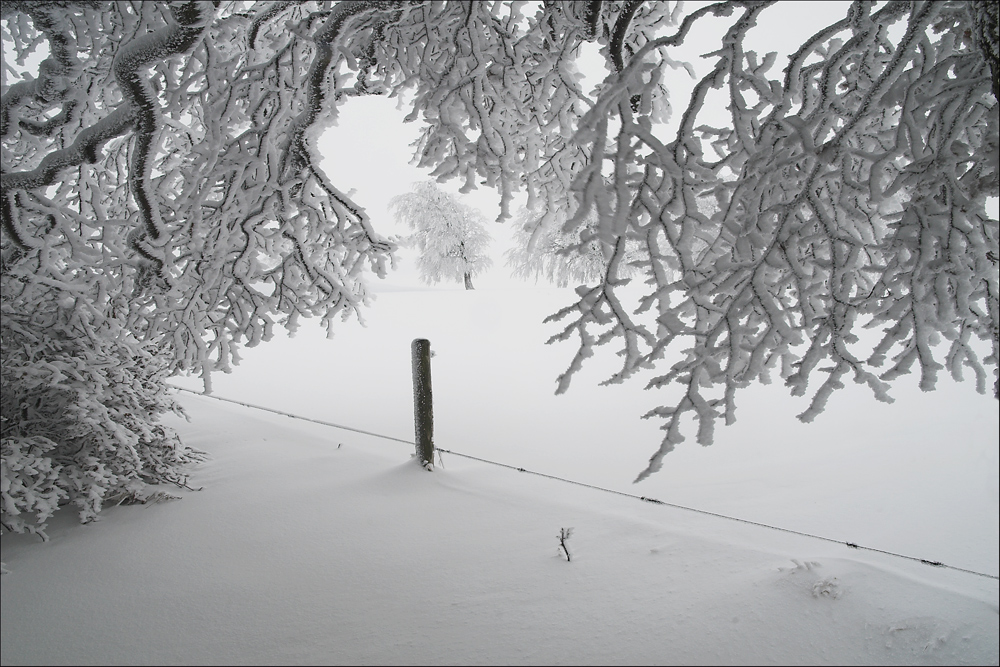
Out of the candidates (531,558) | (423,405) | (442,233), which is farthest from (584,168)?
(442,233)

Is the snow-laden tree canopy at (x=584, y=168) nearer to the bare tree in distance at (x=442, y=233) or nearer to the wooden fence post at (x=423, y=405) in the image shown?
the wooden fence post at (x=423, y=405)

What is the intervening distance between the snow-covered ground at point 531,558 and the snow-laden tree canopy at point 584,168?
0.74m

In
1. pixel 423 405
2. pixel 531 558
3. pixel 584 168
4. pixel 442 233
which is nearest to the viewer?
pixel 584 168

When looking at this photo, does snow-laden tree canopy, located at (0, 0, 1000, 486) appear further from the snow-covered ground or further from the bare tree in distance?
the bare tree in distance

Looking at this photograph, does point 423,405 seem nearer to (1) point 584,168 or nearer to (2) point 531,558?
(2) point 531,558

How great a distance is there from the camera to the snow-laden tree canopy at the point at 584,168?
163cm

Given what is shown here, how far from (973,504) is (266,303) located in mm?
4802

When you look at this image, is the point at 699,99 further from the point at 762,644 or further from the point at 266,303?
the point at 266,303

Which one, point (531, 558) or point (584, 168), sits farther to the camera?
point (531, 558)

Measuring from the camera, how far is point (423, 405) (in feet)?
11.6

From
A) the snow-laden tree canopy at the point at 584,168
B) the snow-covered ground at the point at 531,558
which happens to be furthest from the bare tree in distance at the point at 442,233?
the snow-covered ground at the point at 531,558

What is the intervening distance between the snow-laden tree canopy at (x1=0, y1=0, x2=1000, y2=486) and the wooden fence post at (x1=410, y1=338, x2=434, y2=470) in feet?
2.11

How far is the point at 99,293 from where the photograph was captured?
301cm

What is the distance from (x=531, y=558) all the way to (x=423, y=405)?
1574 millimetres
